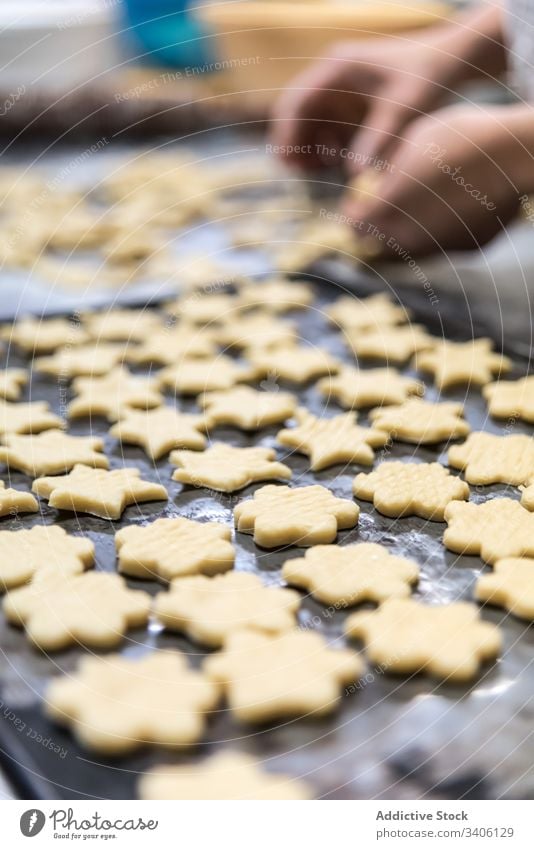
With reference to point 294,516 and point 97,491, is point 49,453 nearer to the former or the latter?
point 97,491

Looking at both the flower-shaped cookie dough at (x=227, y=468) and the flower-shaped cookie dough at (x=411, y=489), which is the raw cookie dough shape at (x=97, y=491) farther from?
the flower-shaped cookie dough at (x=411, y=489)

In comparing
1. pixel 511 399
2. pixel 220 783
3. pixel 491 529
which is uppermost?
pixel 511 399

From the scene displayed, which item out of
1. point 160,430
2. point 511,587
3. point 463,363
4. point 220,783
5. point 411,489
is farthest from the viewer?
point 463,363

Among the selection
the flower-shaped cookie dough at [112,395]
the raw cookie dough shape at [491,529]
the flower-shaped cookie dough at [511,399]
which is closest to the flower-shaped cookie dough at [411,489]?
the raw cookie dough shape at [491,529]

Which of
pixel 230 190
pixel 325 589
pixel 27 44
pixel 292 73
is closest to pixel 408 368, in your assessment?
pixel 325 589

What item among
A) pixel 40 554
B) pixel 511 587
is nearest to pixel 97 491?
pixel 40 554

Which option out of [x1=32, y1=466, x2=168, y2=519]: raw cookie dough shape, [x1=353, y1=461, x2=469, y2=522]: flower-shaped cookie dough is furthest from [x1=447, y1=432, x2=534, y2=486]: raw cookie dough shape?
[x1=32, y1=466, x2=168, y2=519]: raw cookie dough shape

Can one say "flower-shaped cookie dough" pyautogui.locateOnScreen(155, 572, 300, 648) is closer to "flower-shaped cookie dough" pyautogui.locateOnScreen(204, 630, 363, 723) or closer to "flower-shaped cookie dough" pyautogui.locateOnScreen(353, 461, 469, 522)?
"flower-shaped cookie dough" pyautogui.locateOnScreen(204, 630, 363, 723)
